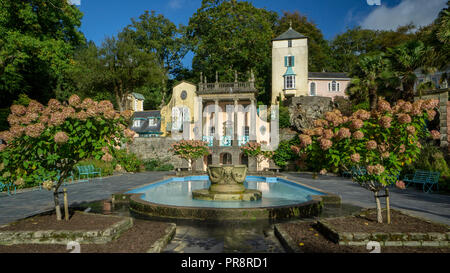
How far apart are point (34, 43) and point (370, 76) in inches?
988

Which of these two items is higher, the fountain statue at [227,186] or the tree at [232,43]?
the tree at [232,43]

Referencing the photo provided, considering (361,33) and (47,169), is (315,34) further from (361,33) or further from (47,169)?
(47,169)

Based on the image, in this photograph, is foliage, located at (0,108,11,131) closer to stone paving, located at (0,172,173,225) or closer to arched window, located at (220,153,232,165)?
stone paving, located at (0,172,173,225)

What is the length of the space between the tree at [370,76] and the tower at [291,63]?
15.0m

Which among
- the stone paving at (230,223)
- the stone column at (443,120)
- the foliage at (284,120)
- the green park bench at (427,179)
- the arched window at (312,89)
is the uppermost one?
the arched window at (312,89)

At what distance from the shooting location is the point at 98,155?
5.71 meters

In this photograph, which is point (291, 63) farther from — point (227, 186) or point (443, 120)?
point (227, 186)

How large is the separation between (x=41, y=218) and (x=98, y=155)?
2.41 m

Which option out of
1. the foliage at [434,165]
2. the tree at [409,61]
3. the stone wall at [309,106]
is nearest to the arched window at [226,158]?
the stone wall at [309,106]

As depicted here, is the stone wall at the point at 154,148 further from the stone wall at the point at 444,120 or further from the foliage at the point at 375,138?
the foliage at the point at 375,138

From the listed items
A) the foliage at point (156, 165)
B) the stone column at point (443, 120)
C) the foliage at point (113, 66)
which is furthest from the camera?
the foliage at point (113, 66)

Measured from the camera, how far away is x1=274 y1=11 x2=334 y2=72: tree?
4694 centimetres

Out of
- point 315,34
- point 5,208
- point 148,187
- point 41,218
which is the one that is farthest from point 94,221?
point 315,34

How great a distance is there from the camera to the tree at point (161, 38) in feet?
147
